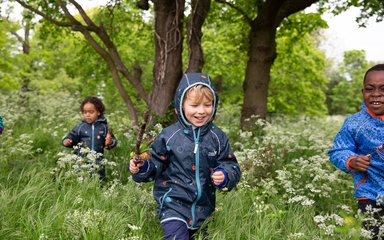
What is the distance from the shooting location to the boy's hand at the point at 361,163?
10.3ft

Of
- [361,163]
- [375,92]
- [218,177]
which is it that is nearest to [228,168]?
[218,177]

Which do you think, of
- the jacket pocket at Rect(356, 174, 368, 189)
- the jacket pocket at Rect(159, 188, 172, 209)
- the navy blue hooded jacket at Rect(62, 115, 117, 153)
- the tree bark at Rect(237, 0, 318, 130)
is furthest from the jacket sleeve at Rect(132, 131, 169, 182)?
the tree bark at Rect(237, 0, 318, 130)

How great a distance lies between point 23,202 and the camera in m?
3.66

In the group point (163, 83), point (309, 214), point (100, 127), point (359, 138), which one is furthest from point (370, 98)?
point (163, 83)

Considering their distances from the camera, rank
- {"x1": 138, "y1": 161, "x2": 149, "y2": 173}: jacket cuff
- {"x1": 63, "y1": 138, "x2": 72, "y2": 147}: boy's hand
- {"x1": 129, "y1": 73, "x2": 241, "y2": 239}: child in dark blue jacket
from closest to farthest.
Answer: {"x1": 138, "y1": 161, "x2": 149, "y2": 173}: jacket cuff → {"x1": 129, "y1": 73, "x2": 241, "y2": 239}: child in dark blue jacket → {"x1": 63, "y1": 138, "x2": 72, "y2": 147}: boy's hand

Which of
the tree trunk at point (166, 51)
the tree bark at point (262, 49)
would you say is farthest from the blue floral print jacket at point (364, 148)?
the tree bark at point (262, 49)

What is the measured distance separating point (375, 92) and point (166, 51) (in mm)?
4120

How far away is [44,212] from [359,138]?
9.08 ft

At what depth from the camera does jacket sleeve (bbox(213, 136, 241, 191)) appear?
2912 millimetres

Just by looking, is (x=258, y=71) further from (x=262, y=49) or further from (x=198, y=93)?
(x=198, y=93)

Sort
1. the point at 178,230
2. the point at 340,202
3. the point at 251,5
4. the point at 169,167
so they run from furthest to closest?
the point at 251,5, the point at 340,202, the point at 169,167, the point at 178,230

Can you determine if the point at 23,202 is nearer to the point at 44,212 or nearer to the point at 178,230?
the point at 44,212

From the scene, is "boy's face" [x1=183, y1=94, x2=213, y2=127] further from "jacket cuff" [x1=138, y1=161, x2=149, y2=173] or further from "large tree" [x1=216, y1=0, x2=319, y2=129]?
"large tree" [x1=216, y1=0, x2=319, y2=129]

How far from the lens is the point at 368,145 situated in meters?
3.38
